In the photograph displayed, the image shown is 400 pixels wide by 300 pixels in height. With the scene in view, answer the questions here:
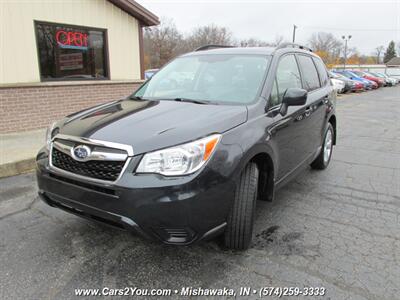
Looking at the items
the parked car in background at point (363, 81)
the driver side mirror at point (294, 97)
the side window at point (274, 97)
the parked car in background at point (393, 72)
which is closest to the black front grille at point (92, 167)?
the side window at point (274, 97)

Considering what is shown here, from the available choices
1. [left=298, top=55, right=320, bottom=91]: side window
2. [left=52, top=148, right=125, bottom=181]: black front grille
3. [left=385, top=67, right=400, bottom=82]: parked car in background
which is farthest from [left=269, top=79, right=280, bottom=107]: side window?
[left=385, top=67, right=400, bottom=82]: parked car in background

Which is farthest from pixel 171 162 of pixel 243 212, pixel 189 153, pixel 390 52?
pixel 390 52

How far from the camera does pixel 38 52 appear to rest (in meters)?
7.50

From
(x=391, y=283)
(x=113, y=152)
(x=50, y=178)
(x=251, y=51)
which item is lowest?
(x=391, y=283)

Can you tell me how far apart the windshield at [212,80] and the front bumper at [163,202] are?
3.36ft

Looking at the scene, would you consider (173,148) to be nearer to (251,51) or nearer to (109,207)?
(109,207)

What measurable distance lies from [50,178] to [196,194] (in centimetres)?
127

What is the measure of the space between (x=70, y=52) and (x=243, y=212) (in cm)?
739

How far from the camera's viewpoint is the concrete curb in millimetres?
4903

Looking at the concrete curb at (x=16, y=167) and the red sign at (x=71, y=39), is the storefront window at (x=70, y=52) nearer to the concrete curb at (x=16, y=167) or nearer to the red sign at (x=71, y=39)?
the red sign at (x=71, y=39)

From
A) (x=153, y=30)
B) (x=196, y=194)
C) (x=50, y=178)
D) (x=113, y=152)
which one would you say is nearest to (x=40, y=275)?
(x=50, y=178)

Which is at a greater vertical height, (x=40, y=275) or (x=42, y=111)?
(x=42, y=111)

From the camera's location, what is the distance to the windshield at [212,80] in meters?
3.15

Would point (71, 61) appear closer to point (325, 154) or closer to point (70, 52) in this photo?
point (70, 52)
